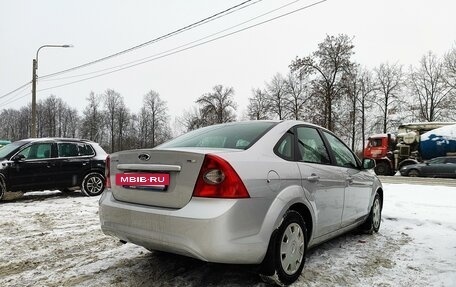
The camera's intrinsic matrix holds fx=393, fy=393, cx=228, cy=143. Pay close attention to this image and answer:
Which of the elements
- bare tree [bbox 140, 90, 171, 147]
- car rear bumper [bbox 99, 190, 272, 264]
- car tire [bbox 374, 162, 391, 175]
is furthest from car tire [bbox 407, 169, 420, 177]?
bare tree [bbox 140, 90, 171, 147]

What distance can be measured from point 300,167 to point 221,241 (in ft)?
3.87

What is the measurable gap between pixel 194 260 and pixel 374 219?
282 centimetres

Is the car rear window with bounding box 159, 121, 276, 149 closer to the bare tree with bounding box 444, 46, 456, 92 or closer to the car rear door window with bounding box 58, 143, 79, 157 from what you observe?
the car rear door window with bounding box 58, 143, 79, 157

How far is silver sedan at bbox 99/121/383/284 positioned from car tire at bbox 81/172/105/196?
6693 millimetres

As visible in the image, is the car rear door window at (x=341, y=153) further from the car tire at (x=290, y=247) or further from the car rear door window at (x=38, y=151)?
the car rear door window at (x=38, y=151)

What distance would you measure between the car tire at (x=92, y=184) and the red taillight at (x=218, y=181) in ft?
25.7

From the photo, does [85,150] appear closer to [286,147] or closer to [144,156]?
[144,156]

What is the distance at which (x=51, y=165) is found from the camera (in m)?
9.52

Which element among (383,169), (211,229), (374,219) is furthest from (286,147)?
(383,169)

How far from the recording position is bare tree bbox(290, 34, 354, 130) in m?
35.7

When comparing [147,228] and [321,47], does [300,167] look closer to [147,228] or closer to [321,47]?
[147,228]

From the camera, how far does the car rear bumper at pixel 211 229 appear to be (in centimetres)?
292

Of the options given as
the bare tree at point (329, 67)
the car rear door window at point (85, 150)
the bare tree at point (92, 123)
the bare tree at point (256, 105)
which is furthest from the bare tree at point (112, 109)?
the car rear door window at point (85, 150)

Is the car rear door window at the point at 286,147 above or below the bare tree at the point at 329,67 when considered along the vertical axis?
below
